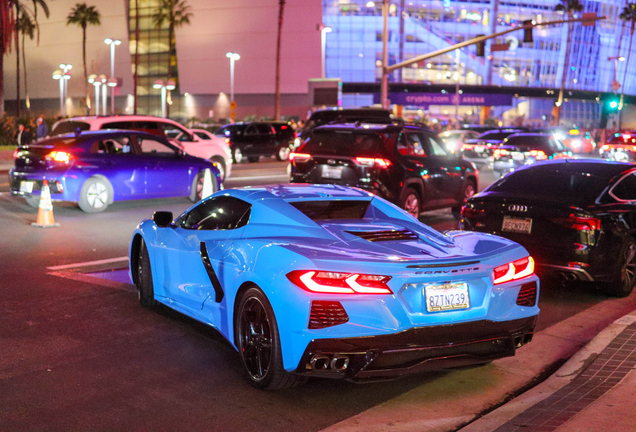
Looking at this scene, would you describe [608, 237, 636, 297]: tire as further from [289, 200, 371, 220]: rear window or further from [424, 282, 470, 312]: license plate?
[424, 282, 470, 312]: license plate

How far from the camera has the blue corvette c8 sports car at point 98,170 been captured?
49.0ft

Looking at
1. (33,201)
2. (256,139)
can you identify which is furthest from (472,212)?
(256,139)

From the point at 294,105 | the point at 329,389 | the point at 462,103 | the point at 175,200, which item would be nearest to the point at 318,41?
the point at 294,105

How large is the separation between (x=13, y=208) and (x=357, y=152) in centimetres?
711

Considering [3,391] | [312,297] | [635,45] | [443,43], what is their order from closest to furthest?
[312,297] < [3,391] < [443,43] < [635,45]

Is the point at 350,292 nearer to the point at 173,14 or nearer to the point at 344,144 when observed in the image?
the point at 344,144

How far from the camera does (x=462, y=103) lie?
9000 cm

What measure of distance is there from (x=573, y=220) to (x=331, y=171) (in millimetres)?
5845

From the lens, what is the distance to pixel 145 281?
765cm

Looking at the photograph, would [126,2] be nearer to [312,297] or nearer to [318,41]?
[318,41]

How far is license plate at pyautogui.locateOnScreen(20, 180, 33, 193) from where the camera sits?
14977 mm

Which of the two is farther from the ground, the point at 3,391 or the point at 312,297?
the point at 312,297

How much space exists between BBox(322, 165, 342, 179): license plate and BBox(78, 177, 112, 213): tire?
179 inches

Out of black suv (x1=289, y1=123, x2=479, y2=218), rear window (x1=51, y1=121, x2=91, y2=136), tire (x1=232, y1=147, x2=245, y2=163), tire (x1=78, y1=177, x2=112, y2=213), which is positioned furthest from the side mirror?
tire (x1=232, y1=147, x2=245, y2=163)
